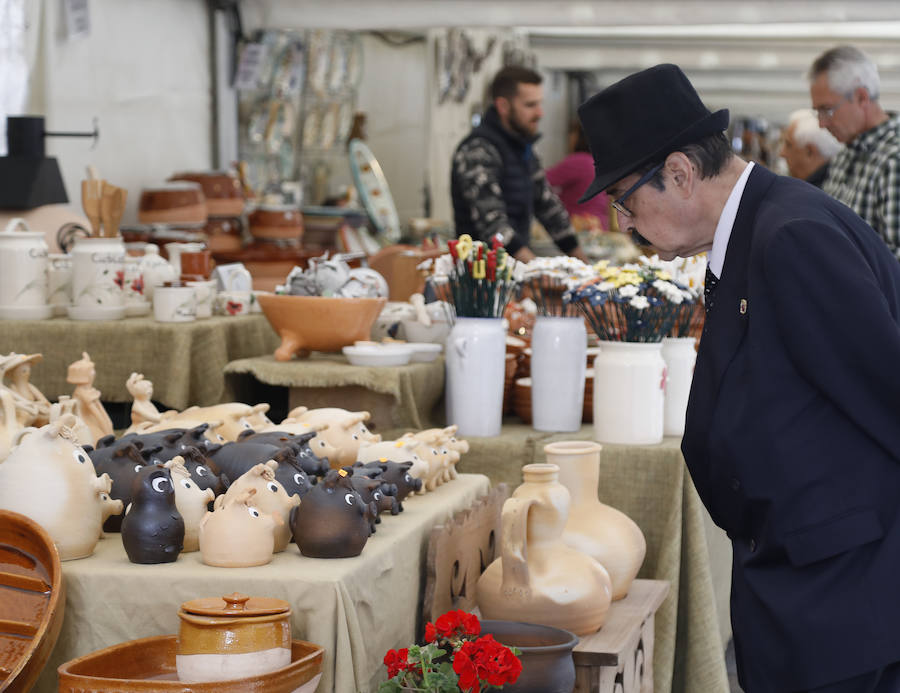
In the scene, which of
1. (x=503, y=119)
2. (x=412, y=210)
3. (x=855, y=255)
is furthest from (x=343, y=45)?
(x=855, y=255)

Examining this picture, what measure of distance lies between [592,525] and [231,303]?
1.55 m

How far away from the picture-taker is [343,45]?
6.73m

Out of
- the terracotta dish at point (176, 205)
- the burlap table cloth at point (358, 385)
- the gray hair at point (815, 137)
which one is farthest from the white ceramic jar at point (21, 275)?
the gray hair at point (815, 137)

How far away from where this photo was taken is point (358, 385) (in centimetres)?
301

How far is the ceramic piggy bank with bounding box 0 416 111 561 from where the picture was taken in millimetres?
1911

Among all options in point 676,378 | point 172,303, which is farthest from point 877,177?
point 172,303

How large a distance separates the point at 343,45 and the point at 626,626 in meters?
5.10

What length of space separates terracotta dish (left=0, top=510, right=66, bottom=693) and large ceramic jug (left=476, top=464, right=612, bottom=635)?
0.74 metres

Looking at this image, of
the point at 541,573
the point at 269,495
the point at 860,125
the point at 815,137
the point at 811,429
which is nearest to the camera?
the point at 811,429

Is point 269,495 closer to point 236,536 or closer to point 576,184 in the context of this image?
point 236,536

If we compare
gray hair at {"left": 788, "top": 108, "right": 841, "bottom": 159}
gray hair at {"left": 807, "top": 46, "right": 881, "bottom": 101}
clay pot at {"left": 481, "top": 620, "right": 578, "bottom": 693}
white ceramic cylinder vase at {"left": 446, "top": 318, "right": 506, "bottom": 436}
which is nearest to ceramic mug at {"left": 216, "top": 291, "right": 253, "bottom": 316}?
white ceramic cylinder vase at {"left": 446, "top": 318, "right": 506, "bottom": 436}

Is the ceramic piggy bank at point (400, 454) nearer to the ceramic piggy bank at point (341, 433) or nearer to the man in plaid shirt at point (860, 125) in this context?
the ceramic piggy bank at point (341, 433)

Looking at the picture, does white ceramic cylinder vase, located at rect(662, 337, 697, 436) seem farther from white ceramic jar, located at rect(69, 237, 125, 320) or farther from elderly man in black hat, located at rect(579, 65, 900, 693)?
white ceramic jar, located at rect(69, 237, 125, 320)

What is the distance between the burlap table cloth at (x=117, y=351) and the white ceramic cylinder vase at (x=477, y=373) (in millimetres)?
662
